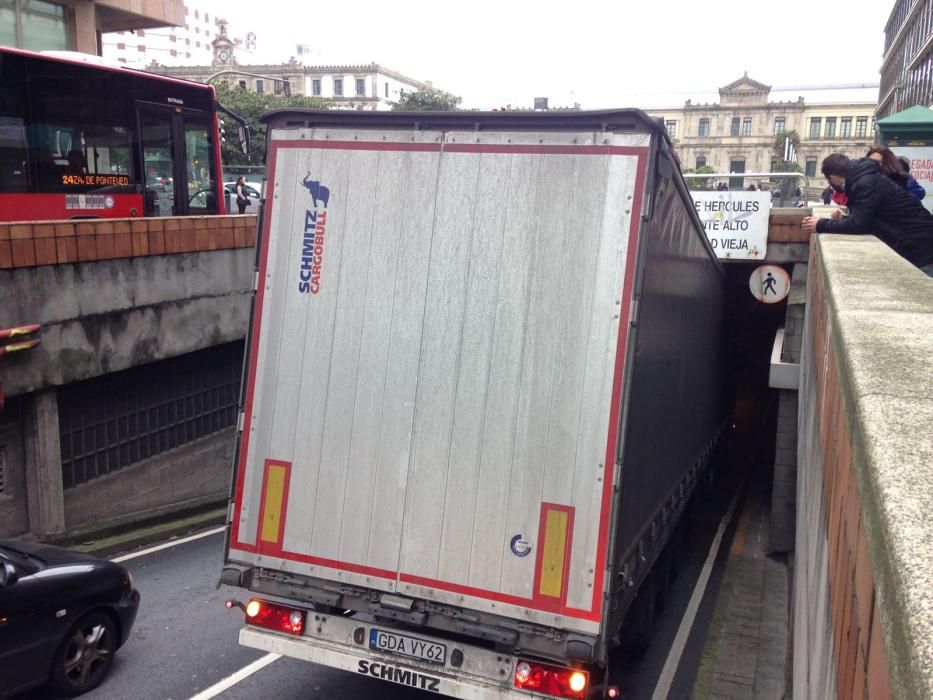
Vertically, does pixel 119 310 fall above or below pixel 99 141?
below

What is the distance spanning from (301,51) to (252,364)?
185432 millimetres

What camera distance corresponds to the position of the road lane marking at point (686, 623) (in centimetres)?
758

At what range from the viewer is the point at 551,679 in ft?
16.1

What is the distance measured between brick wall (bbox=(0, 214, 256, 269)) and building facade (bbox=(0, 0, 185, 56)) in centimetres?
1193

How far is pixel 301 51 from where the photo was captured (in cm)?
17750

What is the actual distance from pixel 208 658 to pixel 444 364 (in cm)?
411

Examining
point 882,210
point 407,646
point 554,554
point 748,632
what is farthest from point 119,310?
point 882,210

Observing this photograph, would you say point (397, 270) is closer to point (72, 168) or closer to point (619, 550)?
point (619, 550)

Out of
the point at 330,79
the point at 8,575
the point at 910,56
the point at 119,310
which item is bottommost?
the point at 8,575

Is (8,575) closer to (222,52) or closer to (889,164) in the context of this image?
(889,164)

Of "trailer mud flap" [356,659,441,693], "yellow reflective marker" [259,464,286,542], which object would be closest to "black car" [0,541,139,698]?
"yellow reflective marker" [259,464,286,542]

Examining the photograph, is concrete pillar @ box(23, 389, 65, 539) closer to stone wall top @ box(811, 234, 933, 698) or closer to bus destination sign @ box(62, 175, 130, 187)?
bus destination sign @ box(62, 175, 130, 187)

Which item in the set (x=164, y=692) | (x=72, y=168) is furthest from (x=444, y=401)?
(x=72, y=168)

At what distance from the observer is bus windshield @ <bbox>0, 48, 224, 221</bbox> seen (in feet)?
39.0
